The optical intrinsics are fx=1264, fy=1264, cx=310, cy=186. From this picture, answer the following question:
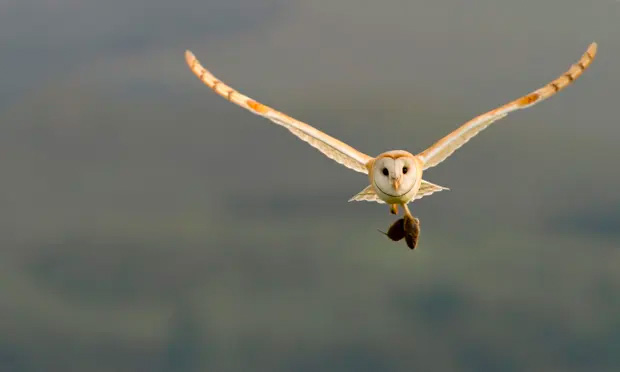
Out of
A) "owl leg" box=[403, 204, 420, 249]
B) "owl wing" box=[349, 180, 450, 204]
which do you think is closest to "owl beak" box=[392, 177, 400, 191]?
"owl wing" box=[349, 180, 450, 204]

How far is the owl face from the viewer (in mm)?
82688

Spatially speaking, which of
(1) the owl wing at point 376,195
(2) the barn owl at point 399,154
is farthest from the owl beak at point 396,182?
(1) the owl wing at point 376,195

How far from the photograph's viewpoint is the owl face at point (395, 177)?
82688mm

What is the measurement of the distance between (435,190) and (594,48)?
1705cm

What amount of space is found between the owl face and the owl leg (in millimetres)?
6116

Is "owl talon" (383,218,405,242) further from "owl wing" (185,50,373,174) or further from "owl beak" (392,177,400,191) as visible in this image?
"owl beak" (392,177,400,191)

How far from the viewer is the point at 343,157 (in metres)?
89.8

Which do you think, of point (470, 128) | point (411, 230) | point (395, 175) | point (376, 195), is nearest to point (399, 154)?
point (395, 175)

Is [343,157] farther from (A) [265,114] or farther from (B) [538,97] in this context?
(B) [538,97]

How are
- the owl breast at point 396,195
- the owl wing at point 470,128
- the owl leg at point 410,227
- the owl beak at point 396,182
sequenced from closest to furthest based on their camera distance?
the owl beak at point 396,182 < the owl breast at point 396,195 < the owl wing at point 470,128 < the owl leg at point 410,227

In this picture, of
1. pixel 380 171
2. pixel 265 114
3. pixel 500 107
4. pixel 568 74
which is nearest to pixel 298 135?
pixel 265 114

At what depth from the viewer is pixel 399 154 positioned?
273ft

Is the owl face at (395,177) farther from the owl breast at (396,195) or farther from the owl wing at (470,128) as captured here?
the owl wing at (470,128)

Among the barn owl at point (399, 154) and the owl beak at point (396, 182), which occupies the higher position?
the barn owl at point (399, 154)
